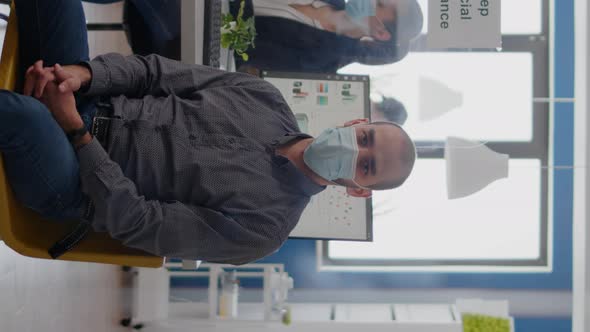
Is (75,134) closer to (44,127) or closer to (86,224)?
(44,127)

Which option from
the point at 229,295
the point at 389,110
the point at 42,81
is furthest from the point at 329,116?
the point at 42,81

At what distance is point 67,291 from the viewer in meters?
3.53

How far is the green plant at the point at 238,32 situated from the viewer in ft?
11.2

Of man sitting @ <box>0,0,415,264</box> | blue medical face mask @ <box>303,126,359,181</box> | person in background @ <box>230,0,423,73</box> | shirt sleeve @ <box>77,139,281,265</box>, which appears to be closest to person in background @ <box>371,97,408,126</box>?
person in background @ <box>230,0,423,73</box>

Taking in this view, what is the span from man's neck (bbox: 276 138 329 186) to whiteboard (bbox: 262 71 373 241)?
6.17ft

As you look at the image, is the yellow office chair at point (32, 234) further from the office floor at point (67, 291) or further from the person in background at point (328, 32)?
the person in background at point (328, 32)

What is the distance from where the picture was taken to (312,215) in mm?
3875

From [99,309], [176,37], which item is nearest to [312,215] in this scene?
[99,309]

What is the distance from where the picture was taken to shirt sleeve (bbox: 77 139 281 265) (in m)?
1.60

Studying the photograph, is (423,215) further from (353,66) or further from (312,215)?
(353,66)

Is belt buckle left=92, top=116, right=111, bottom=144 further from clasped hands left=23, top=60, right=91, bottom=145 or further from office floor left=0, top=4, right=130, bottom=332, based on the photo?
office floor left=0, top=4, right=130, bottom=332

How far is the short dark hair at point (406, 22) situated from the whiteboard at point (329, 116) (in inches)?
15.2

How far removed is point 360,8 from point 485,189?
1.70m

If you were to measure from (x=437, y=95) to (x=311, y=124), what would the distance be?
0.72 meters
